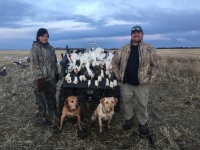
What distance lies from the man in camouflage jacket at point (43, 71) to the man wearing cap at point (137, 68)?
1518mm

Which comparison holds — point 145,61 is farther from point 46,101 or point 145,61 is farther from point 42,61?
point 46,101

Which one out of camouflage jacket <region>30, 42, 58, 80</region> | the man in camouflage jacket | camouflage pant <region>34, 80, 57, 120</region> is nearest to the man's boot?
the man in camouflage jacket

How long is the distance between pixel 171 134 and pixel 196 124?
1.06 meters

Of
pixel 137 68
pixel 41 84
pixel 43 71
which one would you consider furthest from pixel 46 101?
pixel 137 68

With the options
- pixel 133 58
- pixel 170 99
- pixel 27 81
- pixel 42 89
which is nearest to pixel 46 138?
pixel 42 89

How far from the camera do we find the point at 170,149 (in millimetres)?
5684

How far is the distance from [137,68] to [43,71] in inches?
85.1

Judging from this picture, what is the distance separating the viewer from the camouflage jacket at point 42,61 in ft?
22.5

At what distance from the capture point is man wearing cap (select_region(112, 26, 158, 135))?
6.23 metres

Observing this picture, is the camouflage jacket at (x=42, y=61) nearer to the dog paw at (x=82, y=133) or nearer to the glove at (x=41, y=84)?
the glove at (x=41, y=84)

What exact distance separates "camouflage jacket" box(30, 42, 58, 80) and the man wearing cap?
1.50m

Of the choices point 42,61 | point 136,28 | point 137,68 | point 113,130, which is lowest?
point 113,130

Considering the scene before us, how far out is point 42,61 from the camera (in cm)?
697

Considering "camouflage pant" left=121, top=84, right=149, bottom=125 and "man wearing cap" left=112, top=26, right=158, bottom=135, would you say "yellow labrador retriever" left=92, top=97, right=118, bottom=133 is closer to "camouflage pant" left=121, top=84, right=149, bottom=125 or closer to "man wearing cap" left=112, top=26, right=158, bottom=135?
"camouflage pant" left=121, top=84, right=149, bottom=125
